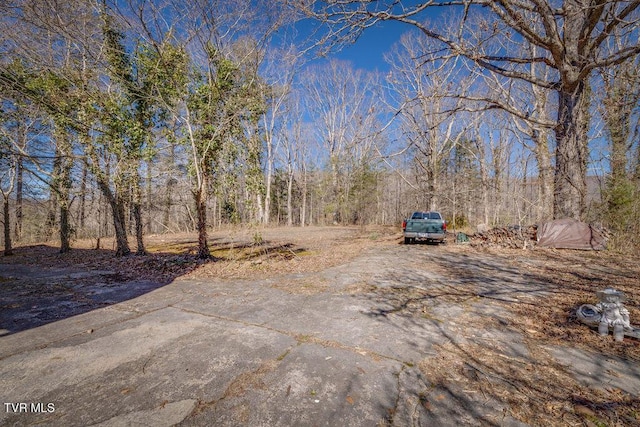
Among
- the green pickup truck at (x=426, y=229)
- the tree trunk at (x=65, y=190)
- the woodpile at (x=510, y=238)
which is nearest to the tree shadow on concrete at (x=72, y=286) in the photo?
the tree trunk at (x=65, y=190)

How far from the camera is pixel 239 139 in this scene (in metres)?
7.16

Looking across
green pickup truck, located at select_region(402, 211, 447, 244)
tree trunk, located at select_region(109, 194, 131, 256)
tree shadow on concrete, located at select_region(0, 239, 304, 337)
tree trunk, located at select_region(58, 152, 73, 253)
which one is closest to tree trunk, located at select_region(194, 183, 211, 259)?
tree shadow on concrete, located at select_region(0, 239, 304, 337)

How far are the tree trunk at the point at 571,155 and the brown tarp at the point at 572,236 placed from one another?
0.29 m

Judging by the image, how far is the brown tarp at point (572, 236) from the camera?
25.9 feet

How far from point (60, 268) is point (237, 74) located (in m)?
7.47

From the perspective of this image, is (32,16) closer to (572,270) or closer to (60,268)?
(60,268)

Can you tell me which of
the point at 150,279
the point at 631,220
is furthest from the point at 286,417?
the point at 631,220

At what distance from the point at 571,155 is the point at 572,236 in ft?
8.71

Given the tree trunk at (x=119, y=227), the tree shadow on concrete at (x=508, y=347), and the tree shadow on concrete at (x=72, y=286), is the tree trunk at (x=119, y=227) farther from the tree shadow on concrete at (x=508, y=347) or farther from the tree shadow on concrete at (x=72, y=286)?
the tree shadow on concrete at (x=508, y=347)

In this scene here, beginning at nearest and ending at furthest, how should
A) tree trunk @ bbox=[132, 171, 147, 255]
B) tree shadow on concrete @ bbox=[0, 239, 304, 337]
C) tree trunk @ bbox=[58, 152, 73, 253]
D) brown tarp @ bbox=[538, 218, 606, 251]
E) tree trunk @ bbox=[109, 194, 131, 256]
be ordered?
tree shadow on concrete @ bbox=[0, 239, 304, 337] < brown tarp @ bbox=[538, 218, 606, 251] < tree trunk @ bbox=[58, 152, 73, 253] < tree trunk @ bbox=[132, 171, 147, 255] < tree trunk @ bbox=[109, 194, 131, 256]

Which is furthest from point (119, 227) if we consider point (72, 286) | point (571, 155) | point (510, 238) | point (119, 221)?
point (571, 155)

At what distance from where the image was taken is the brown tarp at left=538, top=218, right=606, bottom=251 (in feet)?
25.9

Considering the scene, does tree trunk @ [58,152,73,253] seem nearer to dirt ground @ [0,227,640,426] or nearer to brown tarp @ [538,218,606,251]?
dirt ground @ [0,227,640,426]

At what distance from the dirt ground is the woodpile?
0.92m
